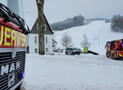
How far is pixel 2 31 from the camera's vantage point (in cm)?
196

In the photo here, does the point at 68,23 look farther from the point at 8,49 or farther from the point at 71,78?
the point at 8,49

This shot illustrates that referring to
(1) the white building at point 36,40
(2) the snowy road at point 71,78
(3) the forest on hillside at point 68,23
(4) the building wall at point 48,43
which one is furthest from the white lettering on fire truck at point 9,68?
(3) the forest on hillside at point 68,23

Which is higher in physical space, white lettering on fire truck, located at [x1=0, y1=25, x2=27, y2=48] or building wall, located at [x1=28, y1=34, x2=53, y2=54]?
building wall, located at [x1=28, y1=34, x2=53, y2=54]

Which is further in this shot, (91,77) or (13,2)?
(91,77)

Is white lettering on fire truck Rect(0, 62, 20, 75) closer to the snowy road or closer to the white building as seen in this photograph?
the snowy road

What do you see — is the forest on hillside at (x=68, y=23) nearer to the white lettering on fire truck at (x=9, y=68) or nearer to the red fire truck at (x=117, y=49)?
the red fire truck at (x=117, y=49)

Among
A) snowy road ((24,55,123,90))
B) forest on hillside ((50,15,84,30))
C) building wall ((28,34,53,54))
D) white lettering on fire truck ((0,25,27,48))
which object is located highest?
forest on hillside ((50,15,84,30))

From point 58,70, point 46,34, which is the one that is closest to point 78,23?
point 46,34

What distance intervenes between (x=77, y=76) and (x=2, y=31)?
415 cm


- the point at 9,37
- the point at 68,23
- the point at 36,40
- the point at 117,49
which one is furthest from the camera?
the point at 68,23

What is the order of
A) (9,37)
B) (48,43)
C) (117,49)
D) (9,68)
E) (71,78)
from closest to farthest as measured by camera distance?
(9,37)
(9,68)
(71,78)
(117,49)
(48,43)

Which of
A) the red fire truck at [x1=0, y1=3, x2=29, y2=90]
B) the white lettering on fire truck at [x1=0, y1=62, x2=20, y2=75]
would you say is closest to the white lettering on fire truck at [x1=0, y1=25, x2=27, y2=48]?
the red fire truck at [x1=0, y1=3, x2=29, y2=90]

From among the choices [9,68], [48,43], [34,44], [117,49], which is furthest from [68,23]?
[9,68]

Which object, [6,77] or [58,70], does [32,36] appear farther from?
[6,77]
